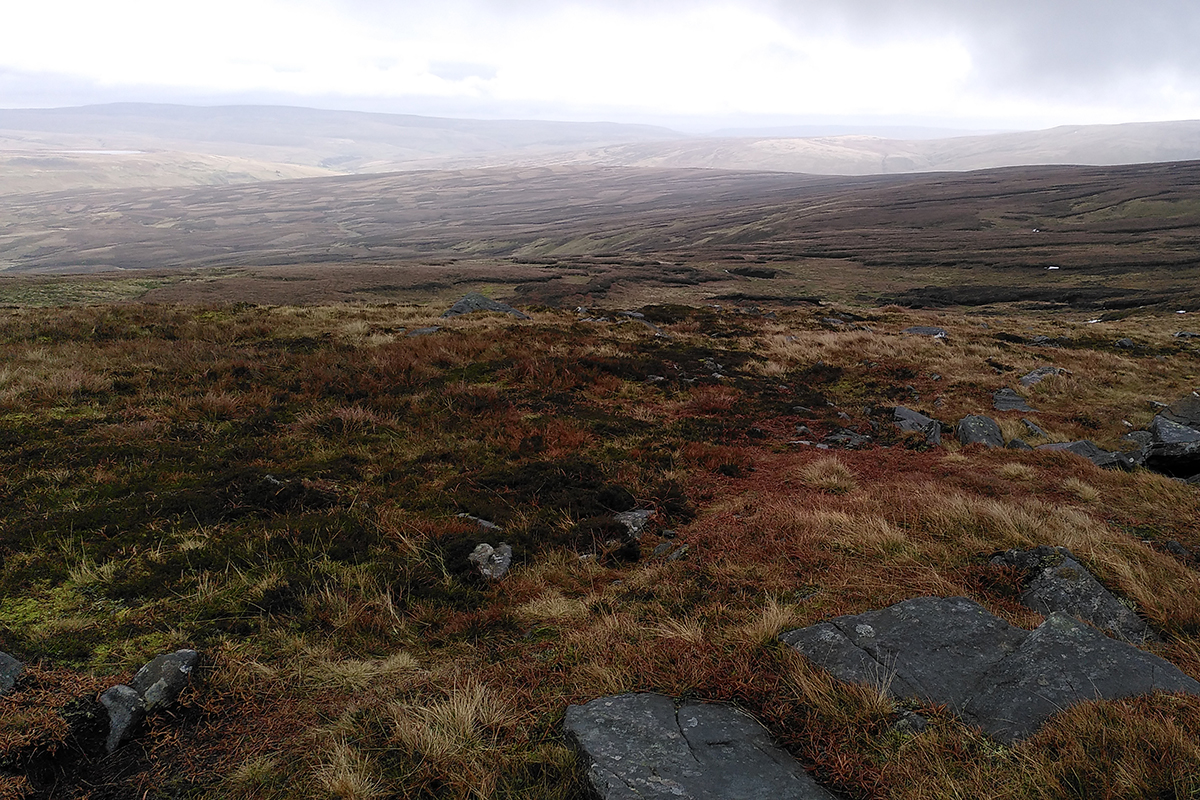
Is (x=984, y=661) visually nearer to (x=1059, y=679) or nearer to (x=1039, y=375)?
(x=1059, y=679)

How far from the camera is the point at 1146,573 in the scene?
510 cm

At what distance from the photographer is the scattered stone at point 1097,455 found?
10000mm

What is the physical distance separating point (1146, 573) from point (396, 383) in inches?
512

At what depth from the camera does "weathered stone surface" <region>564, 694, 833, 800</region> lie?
310cm

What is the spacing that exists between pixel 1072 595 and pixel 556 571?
4.91 metres

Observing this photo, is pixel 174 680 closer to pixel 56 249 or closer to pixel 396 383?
pixel 396 383

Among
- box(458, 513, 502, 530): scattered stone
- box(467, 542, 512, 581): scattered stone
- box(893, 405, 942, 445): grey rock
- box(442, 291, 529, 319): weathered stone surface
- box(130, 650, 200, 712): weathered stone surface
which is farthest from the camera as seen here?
box(442, 291, 529, 319): weathered stone surface

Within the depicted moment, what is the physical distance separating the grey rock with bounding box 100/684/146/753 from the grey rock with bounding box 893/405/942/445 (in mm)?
13339

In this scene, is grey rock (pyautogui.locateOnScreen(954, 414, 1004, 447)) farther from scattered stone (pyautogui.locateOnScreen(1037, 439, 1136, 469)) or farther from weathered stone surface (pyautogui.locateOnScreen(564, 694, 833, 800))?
weathered stone surface (pyautogui.locateOnScreen(564, 694, 833, 800))

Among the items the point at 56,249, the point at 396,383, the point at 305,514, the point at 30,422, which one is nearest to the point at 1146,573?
the point at 305,514

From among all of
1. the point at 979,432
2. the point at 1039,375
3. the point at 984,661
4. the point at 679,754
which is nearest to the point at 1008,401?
the point at 1039,375

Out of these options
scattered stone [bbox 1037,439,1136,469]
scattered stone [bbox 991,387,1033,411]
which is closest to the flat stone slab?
scattered stone [bbox 1037,439,1136,469]

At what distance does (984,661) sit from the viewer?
3.98m

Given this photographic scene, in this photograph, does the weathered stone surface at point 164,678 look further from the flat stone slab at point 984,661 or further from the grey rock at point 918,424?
the grey rock at point 918,424
